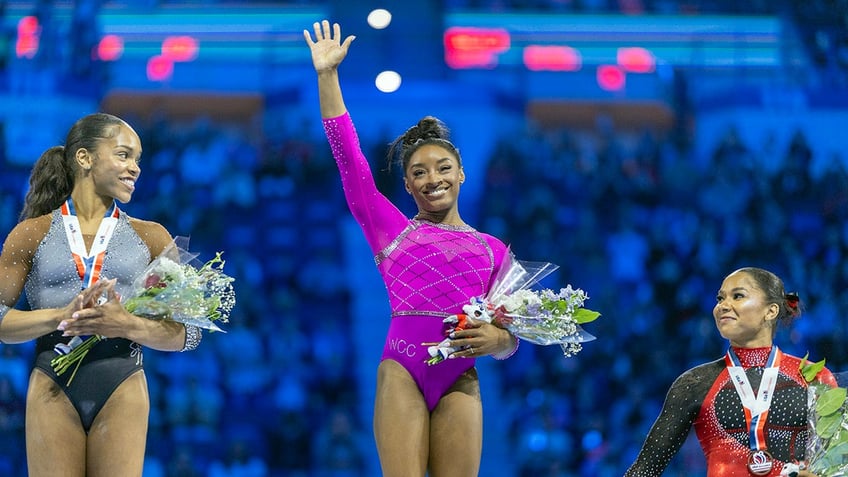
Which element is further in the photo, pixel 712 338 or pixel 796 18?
pixel 796 18

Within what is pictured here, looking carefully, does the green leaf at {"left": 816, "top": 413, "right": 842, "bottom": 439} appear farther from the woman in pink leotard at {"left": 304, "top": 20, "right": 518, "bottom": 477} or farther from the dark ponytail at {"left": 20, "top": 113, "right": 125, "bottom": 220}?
the dark ponytail at {"left": 20, "top": 113, "right": 125, "bottom": 220}

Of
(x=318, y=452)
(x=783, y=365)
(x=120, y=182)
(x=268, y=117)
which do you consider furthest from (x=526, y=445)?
(x=120, y=182)

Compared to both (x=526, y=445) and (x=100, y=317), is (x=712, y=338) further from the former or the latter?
(x=100, y=317)

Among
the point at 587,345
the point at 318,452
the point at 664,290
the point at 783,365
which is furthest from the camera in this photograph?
the point at 664,290

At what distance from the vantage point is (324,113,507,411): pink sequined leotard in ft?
11.0

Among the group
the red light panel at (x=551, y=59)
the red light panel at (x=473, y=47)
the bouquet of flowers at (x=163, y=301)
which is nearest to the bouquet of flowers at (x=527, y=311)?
the bouquet of flowers at (x=163, y=301)

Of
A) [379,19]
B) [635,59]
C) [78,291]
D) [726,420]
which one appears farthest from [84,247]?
[635,59]

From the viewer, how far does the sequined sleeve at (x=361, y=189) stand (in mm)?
3551

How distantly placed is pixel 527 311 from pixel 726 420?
0.73m

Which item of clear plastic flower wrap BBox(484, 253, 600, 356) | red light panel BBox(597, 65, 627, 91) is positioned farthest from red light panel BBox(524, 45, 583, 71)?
clear plastic flower wrap BBox(484, 253, 600, 356)

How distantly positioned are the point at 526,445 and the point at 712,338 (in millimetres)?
1728

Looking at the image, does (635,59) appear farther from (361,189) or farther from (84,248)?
(84,248)

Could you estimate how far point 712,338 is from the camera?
26.5ft

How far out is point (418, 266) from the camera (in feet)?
11.3
